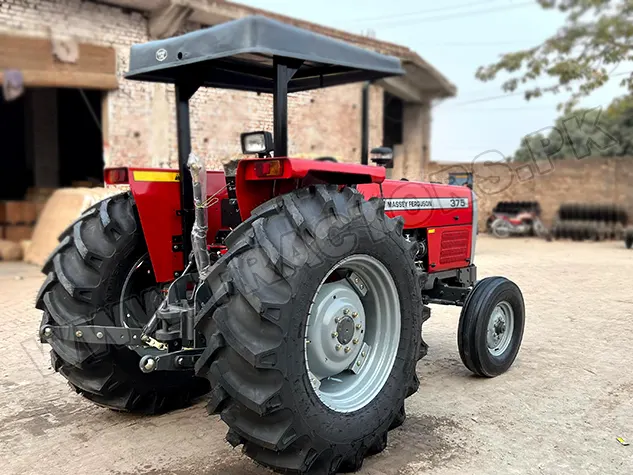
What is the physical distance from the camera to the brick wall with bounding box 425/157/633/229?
1731 cm

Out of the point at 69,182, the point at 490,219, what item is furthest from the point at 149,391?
the point at 490,219

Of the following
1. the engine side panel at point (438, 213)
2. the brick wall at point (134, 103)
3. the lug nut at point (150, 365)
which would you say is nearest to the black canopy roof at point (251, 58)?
the engine side panel at point (438, 213)

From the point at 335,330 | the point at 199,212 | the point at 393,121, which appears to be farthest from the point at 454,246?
the point at 393,121

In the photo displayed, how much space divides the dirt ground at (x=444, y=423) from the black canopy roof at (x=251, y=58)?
2109mm

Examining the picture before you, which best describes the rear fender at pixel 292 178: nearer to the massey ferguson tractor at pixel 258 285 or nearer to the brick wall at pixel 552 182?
the massey ferguson tractor at pixel 258 285

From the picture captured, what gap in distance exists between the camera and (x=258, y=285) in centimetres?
250

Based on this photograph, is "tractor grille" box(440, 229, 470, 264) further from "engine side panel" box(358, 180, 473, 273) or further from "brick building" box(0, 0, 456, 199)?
"brick building" box(0, 0, 456, 199)

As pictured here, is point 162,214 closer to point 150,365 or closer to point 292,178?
point 292,178

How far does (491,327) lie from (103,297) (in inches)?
111

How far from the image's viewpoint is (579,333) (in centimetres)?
582

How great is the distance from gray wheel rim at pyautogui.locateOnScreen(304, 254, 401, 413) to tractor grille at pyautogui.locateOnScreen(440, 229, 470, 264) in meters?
1.77

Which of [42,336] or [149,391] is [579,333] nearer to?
[149,391]

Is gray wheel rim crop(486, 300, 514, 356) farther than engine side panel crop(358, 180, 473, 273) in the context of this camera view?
Yes

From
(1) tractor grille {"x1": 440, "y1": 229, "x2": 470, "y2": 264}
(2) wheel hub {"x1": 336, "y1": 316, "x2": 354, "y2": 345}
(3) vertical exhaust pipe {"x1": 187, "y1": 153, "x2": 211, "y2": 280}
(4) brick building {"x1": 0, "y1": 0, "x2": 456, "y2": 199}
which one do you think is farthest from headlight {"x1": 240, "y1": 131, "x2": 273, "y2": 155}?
(1) tractor grille {"x1": 440, "y1": 229, "x2": 470, "y2": 264}
